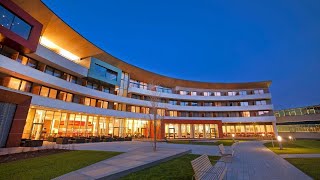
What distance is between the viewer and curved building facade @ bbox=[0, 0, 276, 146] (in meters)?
18.8

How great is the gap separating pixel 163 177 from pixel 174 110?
138 feet

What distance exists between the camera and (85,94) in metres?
29.8

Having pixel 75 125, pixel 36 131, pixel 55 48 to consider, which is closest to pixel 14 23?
pixel 55 48

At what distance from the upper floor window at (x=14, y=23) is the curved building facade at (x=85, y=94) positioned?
9 centimetres

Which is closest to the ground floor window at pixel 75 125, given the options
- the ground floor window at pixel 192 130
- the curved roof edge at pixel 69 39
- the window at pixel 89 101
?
the window at pixel 89 101

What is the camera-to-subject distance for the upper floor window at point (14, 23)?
17.6m

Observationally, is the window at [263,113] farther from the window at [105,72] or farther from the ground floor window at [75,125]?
the window at [105,72]

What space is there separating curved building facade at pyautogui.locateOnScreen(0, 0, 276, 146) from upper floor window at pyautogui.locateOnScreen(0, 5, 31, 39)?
0.30 ft

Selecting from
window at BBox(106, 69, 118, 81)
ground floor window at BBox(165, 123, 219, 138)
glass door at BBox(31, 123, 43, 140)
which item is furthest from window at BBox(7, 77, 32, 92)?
ground floor window at BBox(165, 123, 219, 138)

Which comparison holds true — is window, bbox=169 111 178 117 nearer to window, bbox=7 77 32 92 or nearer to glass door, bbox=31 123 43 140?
glass door, bbox=31 123 43 140

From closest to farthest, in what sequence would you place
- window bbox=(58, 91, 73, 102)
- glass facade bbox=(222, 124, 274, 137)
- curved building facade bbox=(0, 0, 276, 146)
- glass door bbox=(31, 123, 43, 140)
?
curved building facade bbox=(0, 0, 276, 146), glass door bbox=(31, 123, 43, 140), window bbox=(58, 91, 73, 102), glass facade bbox=(222, 124, 274, 137)

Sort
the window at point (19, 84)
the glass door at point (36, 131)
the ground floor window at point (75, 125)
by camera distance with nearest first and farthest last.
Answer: the window at point (19, 84) → the glass door at point (36, 131) → the ground floor window at point (75, 125)

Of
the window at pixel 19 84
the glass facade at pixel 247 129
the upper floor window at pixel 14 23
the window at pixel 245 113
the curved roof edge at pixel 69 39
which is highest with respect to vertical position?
the curved roof edge at pixel 69 39

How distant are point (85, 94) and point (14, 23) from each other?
1403cm
